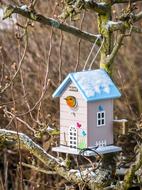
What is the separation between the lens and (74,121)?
8.97ft

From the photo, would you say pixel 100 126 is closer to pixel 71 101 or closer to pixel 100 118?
pixel 100 118

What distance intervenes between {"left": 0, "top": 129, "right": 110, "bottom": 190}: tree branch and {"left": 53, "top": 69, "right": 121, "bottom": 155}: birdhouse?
0.50 feet

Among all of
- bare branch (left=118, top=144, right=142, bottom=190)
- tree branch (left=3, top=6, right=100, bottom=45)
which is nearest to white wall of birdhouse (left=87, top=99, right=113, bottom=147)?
bare branch (left=118, top=144, right=142, bottom=190)

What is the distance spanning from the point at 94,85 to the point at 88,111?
11cm

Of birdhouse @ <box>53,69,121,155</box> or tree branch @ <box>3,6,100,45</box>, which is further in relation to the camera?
tree branch @ <box>3,6,100,45</box>

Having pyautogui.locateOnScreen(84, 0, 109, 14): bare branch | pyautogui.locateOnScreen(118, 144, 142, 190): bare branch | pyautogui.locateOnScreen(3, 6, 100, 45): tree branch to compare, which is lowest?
pyautogui.locateOnScreen(118, 144, 142, 190): bare branch

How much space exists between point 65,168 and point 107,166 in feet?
0.65

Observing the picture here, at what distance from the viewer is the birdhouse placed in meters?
2.68

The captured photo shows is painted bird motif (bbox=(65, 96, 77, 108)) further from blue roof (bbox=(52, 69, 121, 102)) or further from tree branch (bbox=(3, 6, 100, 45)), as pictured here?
tree branch (bbox=(3, 6, 100, 45))

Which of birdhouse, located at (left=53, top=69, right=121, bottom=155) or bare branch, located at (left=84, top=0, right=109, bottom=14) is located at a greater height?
bare branch, located at (left=84, top=0, right=109, bottom=14)

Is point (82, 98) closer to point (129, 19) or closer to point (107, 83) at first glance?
point (107, 83)

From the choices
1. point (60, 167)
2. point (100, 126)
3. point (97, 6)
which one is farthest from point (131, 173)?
point (97, 6)

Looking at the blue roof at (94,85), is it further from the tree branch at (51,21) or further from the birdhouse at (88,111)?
the tree branch at (51,21)

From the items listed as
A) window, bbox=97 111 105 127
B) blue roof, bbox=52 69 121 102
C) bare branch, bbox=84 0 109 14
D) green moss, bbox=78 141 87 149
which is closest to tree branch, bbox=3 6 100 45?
bare branch, bbox=84 0 109 14
